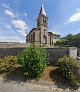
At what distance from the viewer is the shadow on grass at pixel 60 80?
35.1 feet

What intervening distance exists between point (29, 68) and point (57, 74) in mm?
2414

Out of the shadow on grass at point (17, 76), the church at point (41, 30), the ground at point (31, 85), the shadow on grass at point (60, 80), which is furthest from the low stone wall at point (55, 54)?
the church at point (41, 30)

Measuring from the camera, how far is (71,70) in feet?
36.5

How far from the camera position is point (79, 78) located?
1109cm

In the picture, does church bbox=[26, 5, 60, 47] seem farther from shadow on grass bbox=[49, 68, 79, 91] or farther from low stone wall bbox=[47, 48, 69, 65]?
shadow on grass bbox=[49, 68, 79, 91]

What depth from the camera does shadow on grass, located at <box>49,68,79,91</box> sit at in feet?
35.1

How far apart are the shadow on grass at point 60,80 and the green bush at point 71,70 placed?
0.93 ft

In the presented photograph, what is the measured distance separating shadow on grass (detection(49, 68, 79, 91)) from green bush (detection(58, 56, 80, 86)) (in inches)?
11.2

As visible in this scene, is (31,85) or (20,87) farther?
(31,85)

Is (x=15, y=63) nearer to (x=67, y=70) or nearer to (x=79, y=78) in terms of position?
(x=67, y=70)

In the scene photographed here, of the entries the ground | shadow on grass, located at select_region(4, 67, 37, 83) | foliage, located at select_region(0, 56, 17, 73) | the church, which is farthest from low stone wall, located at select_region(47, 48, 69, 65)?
the church

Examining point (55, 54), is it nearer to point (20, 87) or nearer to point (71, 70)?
point (71, 70)

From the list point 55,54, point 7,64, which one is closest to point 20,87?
point 7,64

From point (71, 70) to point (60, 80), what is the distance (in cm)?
118
